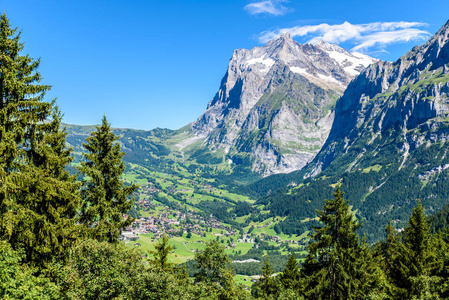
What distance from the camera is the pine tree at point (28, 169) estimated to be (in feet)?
59.8

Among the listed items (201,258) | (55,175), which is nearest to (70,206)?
(55,175)

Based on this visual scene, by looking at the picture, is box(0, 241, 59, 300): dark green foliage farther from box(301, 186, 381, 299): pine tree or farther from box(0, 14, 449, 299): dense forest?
box(301, 186, 381, 299): pine tree

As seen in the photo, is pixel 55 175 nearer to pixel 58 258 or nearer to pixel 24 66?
pixel 58 258

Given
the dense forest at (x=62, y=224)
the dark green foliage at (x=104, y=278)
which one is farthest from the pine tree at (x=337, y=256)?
the dark green foliage at (x=104, y=278)

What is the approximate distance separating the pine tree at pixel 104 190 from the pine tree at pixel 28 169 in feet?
10.6

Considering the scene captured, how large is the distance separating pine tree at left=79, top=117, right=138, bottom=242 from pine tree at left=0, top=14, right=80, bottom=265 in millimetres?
3224

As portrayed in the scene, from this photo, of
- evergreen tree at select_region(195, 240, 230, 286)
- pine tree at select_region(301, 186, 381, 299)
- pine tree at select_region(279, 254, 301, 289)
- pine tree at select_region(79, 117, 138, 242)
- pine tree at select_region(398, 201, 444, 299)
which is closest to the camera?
pine tree at select_region(79, 117, 138, 242)

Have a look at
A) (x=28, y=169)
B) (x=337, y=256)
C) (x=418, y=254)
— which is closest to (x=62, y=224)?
(x=28, y=169)

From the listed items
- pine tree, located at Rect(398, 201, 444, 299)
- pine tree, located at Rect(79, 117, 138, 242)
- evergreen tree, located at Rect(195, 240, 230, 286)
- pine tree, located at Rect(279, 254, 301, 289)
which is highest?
pine tree, located at Rect(79, 117, 138, 242)

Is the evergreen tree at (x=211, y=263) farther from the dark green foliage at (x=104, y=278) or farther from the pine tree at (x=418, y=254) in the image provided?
the pine tree at (x=418, y=254)

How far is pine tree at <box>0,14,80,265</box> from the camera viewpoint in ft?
59.8

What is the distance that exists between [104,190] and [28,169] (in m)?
7.26

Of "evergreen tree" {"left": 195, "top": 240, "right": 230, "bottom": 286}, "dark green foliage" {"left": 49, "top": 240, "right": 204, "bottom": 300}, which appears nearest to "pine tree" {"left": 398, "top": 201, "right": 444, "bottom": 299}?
"evergreen tree" {"left": 195, "top": 240, "right": 230, "bottom": 286}

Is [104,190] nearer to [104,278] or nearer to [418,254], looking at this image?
[104,278]
